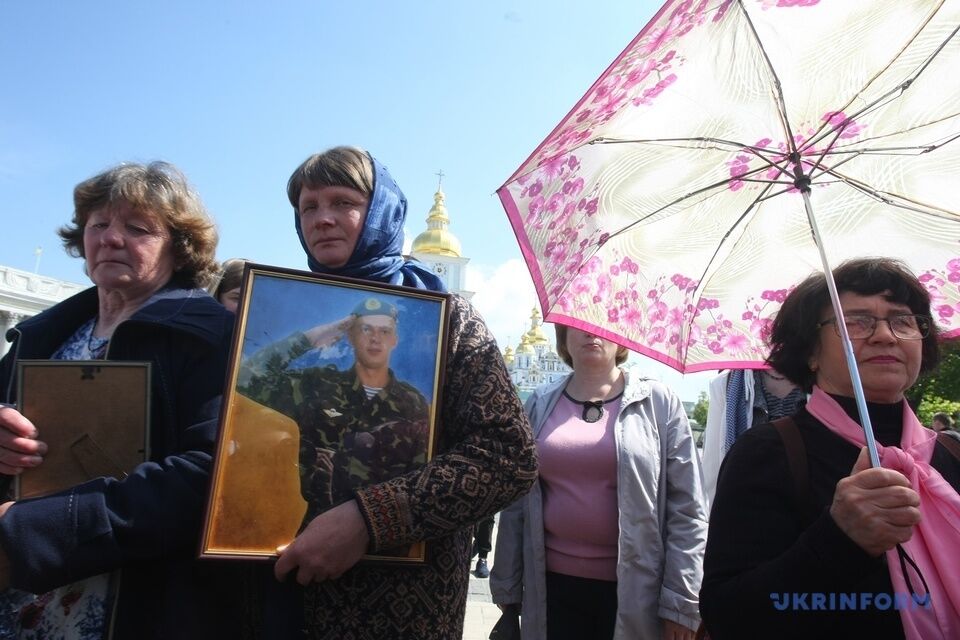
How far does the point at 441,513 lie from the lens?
1.59 metres

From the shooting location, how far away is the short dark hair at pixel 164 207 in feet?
6.48

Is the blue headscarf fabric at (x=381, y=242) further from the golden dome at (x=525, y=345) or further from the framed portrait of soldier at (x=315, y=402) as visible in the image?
the golden dome at (x=525, y=345)

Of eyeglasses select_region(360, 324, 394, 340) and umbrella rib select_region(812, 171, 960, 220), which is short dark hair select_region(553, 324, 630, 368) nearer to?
umbrella rib select_region(812, 171, 960, 220)

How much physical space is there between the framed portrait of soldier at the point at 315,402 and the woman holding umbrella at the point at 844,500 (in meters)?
0.80

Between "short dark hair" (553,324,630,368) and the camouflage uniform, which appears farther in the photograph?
"short dark hair" (553,324,630,368)

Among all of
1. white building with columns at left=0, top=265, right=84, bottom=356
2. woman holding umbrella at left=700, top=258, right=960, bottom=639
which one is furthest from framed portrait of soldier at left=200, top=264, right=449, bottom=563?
white building with columns at left=0, top=265, right=84, bottom=356

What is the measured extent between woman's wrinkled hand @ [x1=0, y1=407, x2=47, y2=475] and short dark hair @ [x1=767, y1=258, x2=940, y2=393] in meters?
2.08

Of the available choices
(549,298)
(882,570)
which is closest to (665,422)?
(549,298)

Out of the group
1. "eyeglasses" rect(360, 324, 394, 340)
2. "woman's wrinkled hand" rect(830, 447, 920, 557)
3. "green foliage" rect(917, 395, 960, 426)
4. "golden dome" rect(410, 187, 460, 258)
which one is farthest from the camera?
"golden dome" rect(410, 187, 460, 258)

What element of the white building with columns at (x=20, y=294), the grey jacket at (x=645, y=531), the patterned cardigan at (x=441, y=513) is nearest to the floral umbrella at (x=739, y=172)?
the patterned cardigan at (x=441, y=513)

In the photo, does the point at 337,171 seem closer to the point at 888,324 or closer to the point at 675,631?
the point at 888,324

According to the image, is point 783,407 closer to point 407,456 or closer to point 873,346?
point 873,346

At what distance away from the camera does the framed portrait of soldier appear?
5.06 ft

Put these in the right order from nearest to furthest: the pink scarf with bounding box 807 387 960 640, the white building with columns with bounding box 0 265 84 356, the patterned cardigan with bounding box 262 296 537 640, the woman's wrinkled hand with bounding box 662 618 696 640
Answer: the pink scarf with bounding box 807 387 960 640
the patterned cardigan with bounding box 262 296 537 640
the woman's wrinkled hand with bounding box 662 618 696 640
the white building with columns with bounding box 0 265 84 356
